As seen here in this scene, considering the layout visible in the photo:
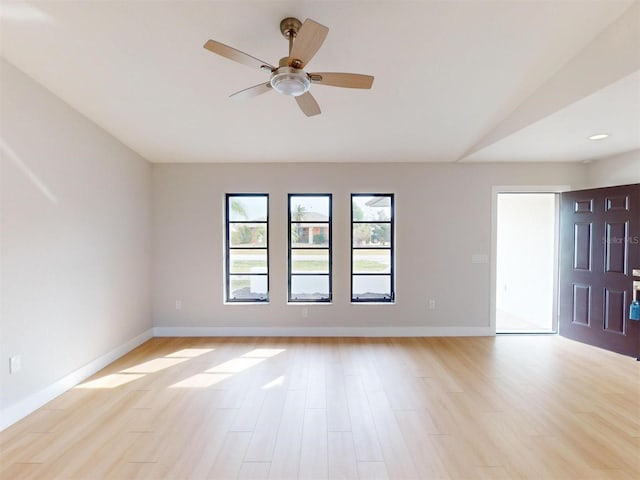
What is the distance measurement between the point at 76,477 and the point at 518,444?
286 centimetres

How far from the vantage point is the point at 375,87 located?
103 inches

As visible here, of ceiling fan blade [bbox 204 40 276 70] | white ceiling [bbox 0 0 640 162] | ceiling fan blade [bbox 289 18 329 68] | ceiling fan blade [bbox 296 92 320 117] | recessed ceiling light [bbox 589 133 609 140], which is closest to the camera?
ceiling fan blade [bbox 289 18 329 68]

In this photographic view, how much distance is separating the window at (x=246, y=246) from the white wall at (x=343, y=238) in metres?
0.16

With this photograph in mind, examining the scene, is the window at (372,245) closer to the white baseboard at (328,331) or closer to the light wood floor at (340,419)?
the white baseboard at (328,331)

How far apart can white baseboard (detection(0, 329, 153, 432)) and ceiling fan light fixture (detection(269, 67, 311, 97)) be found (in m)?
3.13

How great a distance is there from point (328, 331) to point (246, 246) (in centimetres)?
170

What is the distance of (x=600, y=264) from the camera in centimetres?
377

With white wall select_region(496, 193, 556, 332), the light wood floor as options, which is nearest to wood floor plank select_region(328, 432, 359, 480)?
the light wood floor

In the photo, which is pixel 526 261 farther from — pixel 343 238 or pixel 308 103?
pixel 308 103

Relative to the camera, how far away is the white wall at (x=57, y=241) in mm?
2299

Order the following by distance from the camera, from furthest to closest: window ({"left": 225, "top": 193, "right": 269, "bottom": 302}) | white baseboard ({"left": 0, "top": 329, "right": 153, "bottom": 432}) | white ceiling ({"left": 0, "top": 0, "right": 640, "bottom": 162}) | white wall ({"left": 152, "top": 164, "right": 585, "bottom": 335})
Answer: window ({"left": 225, "top": 193, "right": 269, "bottom": 302}) < white wall ({"left": 152, "top": 164, "right": 585, "bottom": 335}) < white baseboard ({"left": 0, "top": 329, "right": 153, "bottom": 432}) < white ceiling ({"left": 0, "top": 0, "right": 640, "bottom": 162})

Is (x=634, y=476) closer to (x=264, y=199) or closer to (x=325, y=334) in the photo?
(x=325, y=334)

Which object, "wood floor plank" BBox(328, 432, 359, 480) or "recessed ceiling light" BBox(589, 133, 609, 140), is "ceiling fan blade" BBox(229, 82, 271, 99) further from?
"recessed ceiling light" BBox(589, 133, 609, 140)

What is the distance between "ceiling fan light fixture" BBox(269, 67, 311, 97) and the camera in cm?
179
